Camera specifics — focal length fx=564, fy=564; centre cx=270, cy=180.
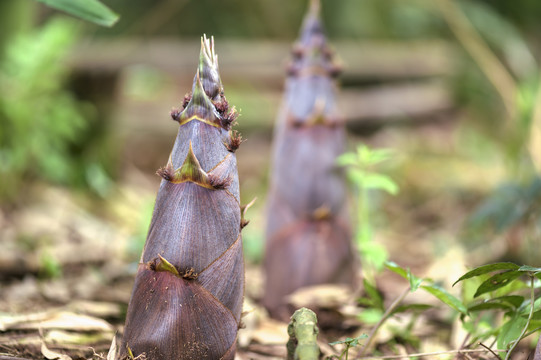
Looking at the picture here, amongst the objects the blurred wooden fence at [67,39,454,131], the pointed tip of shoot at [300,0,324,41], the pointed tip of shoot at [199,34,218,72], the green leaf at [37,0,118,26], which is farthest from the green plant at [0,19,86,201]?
the pointed tip of shoot at [199,34,218,72]

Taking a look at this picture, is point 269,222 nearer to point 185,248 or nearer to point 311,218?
point 311,218

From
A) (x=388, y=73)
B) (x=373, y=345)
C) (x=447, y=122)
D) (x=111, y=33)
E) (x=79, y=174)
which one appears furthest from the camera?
(x=111, y=33)

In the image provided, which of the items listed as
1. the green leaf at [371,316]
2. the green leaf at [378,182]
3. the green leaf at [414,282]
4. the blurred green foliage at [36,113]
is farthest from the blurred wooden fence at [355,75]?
the green leaf at [414,282]

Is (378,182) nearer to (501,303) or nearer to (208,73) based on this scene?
(501,303)

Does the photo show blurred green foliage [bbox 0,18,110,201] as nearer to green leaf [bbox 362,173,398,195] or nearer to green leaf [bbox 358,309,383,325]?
green leaf [bbox 362,173,398,195]

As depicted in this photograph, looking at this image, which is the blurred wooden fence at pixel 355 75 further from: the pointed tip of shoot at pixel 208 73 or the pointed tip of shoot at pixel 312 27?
the pointed tip of shoot at pixel 208 73

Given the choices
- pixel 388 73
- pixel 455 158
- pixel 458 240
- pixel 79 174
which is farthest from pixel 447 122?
pixel 79 174
